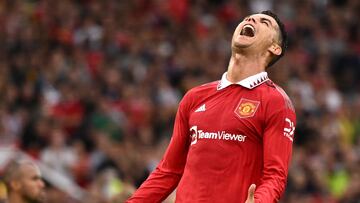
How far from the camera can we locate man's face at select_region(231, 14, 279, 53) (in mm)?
5320

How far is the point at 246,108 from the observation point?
5.20 m

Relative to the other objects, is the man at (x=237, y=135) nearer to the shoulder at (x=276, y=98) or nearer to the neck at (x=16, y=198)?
the shoulder at (x=276, y=98)

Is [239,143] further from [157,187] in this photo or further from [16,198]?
[16,198]

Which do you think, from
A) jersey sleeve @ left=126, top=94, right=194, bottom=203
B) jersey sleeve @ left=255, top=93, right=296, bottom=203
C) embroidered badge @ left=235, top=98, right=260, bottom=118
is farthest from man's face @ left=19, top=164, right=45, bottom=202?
jersey sleeve @ left=255, top=93, right=296, bottom=203

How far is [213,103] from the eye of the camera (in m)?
5.34

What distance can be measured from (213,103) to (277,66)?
9.79 metres

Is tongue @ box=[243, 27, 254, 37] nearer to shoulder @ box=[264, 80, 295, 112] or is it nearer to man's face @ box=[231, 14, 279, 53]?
man's face @ box=[231, 14, 279, 53]

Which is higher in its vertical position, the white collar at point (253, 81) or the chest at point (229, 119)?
the white collar at point (253, 81)

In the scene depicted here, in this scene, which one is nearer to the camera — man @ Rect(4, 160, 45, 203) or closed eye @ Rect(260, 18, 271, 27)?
closed eye @ Rect(260, 18, 271, 27)

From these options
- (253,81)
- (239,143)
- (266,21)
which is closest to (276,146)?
(239,143)

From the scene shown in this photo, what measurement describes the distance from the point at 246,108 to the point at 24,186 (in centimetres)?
268

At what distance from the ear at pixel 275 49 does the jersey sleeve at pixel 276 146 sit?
0.31 meters

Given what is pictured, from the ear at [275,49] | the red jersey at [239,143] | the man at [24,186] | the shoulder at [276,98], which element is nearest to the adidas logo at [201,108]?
the red jersey at [239,143]

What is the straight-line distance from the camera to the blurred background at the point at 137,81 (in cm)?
1270
